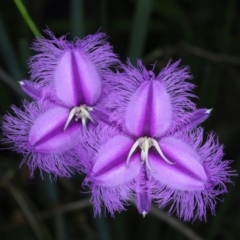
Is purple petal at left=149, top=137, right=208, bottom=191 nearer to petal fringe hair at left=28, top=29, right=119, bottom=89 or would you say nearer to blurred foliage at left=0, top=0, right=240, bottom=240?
petal fringe hair at left=28, top=29, right=119, bottom=89

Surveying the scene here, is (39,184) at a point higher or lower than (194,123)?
lower

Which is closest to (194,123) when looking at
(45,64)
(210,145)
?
(210,145)

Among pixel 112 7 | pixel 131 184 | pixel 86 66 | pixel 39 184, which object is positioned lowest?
pixel 39 184

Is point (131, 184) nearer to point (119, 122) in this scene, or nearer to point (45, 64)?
point (119, 122)

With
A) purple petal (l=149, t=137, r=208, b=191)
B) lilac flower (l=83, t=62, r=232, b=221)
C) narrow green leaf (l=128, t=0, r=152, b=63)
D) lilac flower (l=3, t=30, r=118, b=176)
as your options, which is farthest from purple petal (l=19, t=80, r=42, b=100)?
narrow green leaf (l=128, t=0, r=152, b=63)

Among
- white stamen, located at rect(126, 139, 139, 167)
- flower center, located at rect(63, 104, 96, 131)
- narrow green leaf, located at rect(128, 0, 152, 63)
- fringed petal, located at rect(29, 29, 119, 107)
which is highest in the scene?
narrow green leaf, located at rect(128, 0, 152, 63)

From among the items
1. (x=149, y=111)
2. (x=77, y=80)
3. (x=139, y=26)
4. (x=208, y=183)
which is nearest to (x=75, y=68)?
(x=77, y=80)
